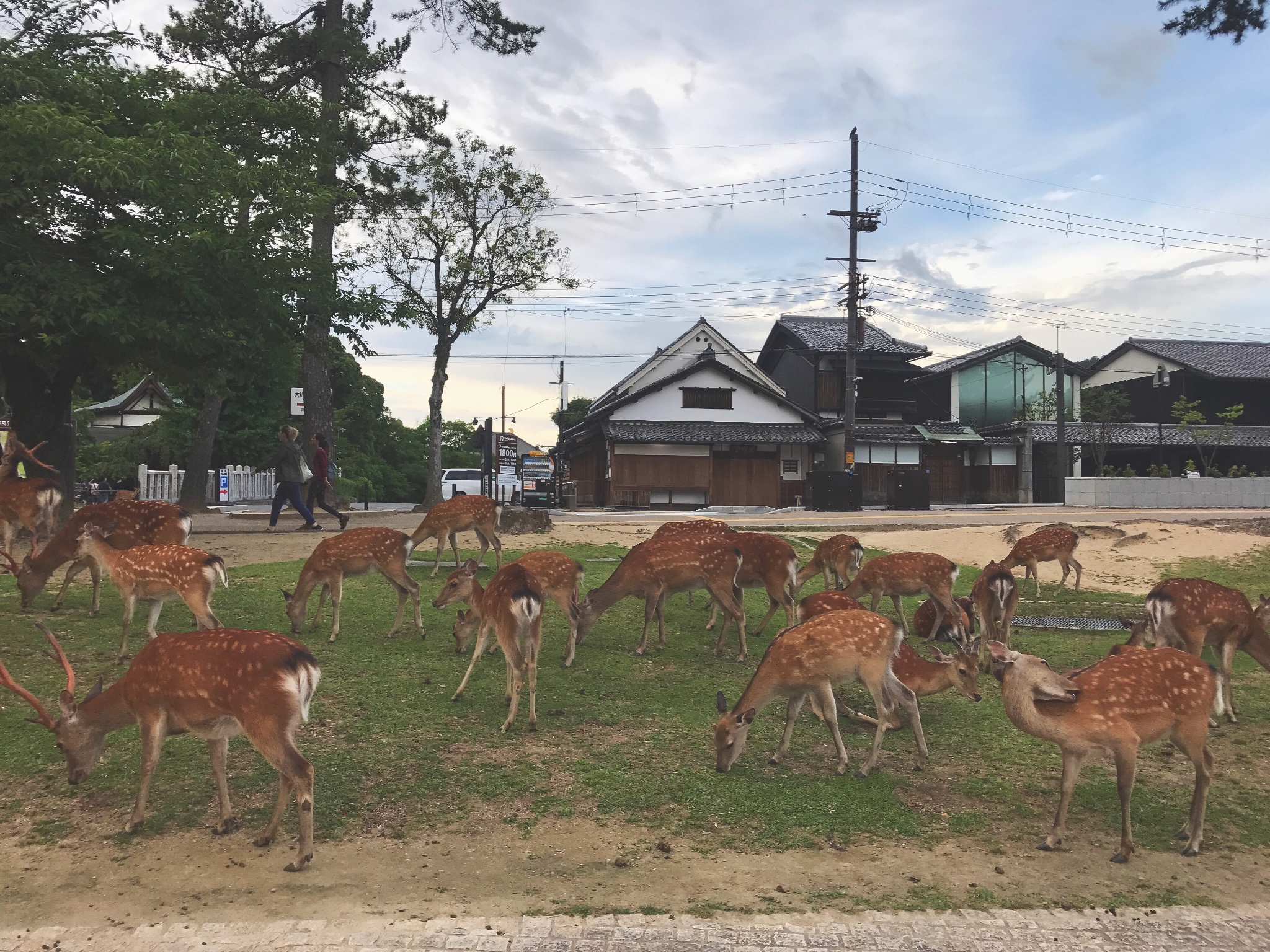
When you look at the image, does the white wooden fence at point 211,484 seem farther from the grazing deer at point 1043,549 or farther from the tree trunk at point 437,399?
the grazing deer at point 1043,549

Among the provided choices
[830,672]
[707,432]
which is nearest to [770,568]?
[830,672]

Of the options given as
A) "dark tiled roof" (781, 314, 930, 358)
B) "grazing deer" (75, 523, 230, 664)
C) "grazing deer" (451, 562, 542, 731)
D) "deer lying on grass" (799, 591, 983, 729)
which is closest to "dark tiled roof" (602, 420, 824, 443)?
"dark tiled roof" (781, 314, 930, 358)

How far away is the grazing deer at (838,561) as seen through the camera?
11.0m

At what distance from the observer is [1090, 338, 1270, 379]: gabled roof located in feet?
150

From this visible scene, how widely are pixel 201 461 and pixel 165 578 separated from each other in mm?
17968

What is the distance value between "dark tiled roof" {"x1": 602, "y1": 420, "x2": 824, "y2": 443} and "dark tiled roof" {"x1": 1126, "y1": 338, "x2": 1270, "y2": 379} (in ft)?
75.7

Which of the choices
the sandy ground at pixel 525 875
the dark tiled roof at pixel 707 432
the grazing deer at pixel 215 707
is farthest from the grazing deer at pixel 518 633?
the dark tiled roof at pixel 707 432

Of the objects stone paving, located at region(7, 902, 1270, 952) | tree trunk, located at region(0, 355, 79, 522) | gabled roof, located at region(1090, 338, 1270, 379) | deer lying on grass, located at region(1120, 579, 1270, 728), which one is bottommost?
stone paving, located at region(7, 902, 1270, 952)

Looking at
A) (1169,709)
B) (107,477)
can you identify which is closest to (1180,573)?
(1169,709)

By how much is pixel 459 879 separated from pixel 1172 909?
3304mm

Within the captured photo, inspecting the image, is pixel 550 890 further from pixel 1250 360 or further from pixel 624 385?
pixel 1250 360

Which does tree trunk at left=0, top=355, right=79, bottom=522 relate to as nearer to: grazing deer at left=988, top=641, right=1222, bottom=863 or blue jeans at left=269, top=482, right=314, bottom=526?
blue jeans at left=269, top=482, right=314, bottom=526

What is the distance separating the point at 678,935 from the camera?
3699 mm

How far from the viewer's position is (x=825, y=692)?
5.91 m
